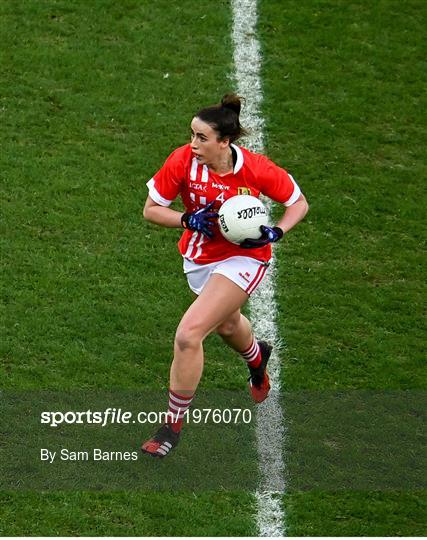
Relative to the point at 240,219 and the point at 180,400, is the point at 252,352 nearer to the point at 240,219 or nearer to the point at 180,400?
the point at 180,400

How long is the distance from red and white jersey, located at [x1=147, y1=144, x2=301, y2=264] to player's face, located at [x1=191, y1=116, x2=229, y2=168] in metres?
0.13

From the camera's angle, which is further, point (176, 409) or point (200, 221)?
point (176, 409)

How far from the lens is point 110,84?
1143 centimetres

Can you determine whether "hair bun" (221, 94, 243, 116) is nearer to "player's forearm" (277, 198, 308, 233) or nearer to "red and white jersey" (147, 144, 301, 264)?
Answer: "red and white jersey" (147, 144, 301, 264)

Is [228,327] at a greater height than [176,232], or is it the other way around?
[228,327]

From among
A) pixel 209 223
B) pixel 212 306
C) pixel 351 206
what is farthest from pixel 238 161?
pixel 351 206

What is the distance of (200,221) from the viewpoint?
7602 mm

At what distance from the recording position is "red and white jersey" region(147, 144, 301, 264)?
7.85m

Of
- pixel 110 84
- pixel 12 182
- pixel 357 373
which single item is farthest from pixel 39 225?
pixel 357 373

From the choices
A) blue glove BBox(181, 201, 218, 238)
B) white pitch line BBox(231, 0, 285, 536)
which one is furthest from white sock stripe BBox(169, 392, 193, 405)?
blue glove BBox(181, 201, 218, 238)

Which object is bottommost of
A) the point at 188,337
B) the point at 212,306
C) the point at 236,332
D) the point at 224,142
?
the point at 236,332

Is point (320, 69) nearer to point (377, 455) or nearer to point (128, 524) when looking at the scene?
point (377, 455)

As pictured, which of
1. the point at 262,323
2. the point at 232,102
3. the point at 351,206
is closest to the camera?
the point at 232,102
